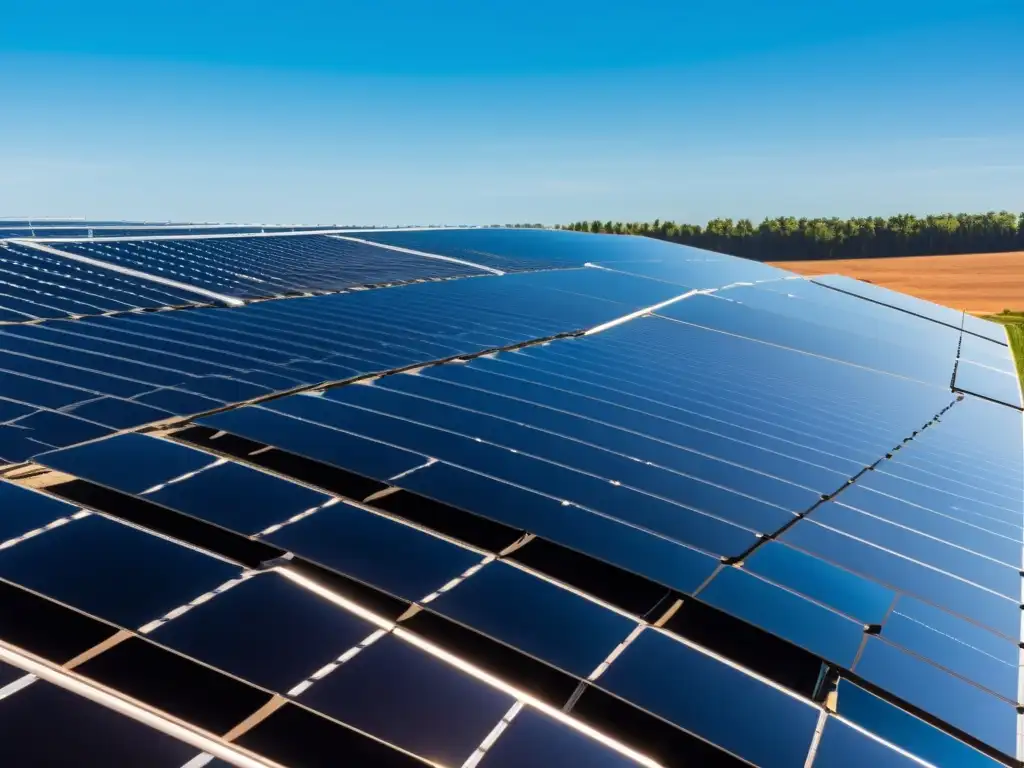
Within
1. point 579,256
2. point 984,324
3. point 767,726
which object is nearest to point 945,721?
point 767,726

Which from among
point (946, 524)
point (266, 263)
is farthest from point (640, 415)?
point (266, 263)

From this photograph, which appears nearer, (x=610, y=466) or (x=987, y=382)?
(x=610, y=466)

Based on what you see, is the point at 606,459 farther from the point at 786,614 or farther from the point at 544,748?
the point at 544,748

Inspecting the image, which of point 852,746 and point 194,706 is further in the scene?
point 852,746

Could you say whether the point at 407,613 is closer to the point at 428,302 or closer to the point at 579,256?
the point at 428,302

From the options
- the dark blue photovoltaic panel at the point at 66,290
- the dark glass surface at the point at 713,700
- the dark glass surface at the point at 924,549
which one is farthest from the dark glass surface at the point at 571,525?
the dark blue photovoltaic panel at the point at 66,290

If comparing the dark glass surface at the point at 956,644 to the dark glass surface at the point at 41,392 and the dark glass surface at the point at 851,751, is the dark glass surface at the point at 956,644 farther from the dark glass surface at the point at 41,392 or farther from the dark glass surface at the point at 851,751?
the dark glass surface at the point at 41,392
